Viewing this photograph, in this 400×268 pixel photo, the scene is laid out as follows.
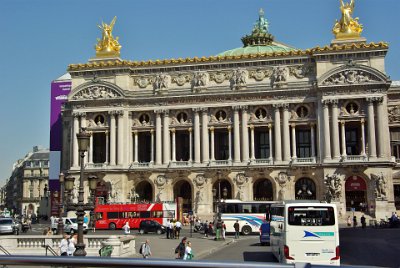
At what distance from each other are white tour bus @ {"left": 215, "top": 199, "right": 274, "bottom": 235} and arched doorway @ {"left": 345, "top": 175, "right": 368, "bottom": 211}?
16.2 metres

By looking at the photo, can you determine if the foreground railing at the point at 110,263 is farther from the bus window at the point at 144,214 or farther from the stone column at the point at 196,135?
the stone column at the point at 196,135

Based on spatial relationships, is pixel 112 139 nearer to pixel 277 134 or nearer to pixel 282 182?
pixel 277 134

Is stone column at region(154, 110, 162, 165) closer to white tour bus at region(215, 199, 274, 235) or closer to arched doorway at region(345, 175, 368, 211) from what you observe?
white tour bus at region(215, 199, 274, 235)

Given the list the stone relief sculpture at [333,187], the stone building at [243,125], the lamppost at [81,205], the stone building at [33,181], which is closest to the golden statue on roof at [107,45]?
the stone building at [243,125]

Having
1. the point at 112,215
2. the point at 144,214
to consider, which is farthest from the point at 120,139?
the point at 144,214

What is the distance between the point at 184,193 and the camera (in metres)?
72.6

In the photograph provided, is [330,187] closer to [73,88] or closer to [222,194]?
[222,194]

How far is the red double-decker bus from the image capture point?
60094mm

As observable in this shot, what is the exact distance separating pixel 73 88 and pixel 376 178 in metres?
42.0

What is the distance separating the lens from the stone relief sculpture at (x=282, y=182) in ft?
219

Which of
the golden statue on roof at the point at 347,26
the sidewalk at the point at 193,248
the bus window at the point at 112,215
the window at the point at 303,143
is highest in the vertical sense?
the golden statue on roof at the point at 347,26

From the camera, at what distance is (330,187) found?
64188mm

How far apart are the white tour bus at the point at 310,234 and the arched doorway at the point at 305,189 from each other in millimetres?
42659

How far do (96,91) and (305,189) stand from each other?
101ft
